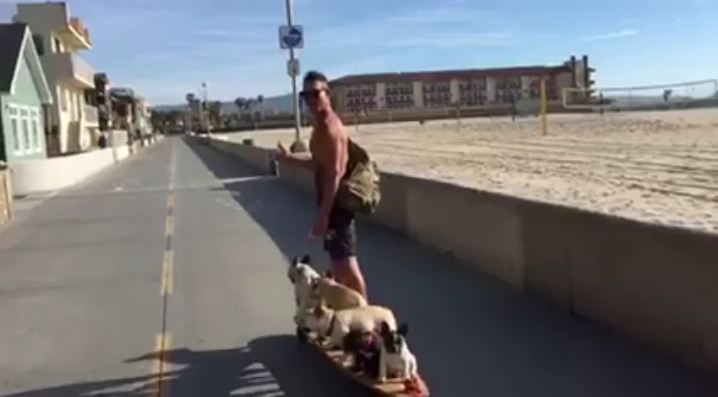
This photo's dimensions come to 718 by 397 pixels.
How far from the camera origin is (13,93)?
2997cm

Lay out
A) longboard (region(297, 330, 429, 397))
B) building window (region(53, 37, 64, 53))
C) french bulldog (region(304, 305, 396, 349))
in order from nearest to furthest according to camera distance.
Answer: longboard (region(297, 330, 429, 397)) → french bulldog (region(304, 305, 396, 349)) → building window (region(53, 37, 64, 53))

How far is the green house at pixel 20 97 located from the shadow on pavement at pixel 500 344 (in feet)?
75.9

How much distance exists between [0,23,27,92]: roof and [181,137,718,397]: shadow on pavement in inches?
957

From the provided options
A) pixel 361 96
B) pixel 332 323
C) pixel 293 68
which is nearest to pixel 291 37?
pixel 293 68

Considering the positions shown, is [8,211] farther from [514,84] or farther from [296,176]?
[514,84]

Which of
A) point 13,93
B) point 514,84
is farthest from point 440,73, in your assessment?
point 13,93

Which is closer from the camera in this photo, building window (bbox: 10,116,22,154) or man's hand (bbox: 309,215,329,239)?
man's hand (bbox: 309,215,329,239)

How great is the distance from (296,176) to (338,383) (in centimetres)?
1528

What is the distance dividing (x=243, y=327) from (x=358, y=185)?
74.5 inches

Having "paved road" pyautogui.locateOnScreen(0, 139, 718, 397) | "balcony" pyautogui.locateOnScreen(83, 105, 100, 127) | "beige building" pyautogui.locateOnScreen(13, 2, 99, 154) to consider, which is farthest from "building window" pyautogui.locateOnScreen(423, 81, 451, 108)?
"paved road" pyautogui.locateOnScreen(0, 139, 718, 397)

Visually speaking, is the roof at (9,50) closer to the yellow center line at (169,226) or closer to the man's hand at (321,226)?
the yellow center line at (169,226)

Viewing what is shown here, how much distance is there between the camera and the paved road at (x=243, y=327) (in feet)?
16.6

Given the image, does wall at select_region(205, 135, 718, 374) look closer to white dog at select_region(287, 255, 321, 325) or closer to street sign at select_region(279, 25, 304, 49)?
white dog at select_region(287, 255, 321, 325)

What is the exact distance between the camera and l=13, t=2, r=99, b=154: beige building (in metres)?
48.2
